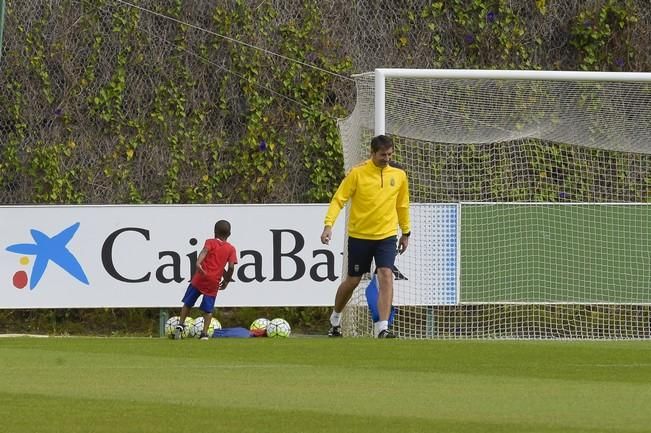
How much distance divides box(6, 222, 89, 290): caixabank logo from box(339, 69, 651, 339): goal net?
3.16 m

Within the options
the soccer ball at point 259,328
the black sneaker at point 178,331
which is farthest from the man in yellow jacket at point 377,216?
the soccer ball at point 259,328

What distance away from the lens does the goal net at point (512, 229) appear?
1684cm

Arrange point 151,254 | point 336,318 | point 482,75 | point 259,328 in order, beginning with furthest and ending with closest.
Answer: point 151,254
point 259,328
point 482,75
point 336,318

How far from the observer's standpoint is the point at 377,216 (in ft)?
46.0

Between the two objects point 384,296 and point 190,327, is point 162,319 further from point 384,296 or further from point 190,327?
point 384,296

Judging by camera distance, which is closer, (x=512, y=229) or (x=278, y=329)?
(x=278, y=329)

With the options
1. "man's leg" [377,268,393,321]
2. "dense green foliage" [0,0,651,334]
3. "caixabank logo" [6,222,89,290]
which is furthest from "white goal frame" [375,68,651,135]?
"caixabank logo" [6,222,89,290]

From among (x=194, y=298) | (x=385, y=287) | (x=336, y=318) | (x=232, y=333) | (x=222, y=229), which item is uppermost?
(x=222, y=229)

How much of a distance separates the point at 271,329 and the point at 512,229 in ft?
10.2

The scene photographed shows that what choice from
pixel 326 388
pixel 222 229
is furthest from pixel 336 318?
pixel 326 388

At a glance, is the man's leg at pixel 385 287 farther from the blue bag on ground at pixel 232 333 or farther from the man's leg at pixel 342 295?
the blue bag on ground at pixel 232 333

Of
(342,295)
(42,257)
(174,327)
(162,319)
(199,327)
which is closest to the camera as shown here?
(342,295)

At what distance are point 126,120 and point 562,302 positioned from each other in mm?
5971

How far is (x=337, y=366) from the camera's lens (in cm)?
1026
